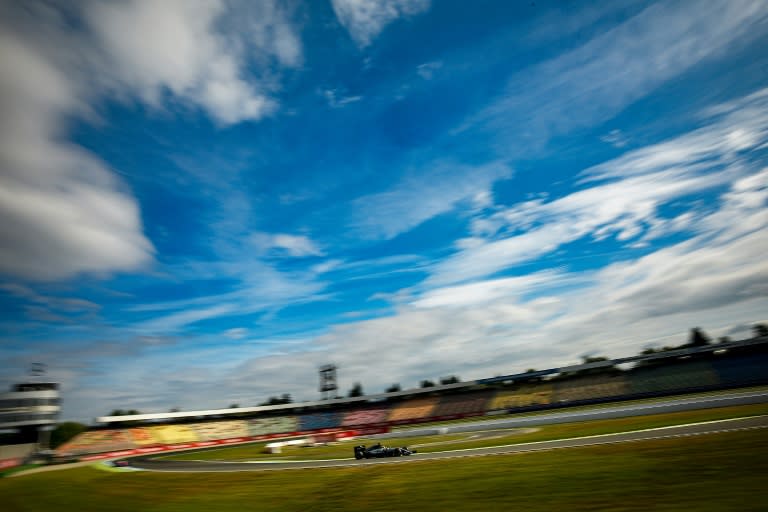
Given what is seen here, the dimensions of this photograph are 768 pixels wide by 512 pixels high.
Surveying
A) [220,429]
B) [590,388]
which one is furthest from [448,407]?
[220,429]

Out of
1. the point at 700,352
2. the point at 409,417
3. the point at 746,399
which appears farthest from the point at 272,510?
the point at 700,352

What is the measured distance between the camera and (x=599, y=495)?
13.5 m

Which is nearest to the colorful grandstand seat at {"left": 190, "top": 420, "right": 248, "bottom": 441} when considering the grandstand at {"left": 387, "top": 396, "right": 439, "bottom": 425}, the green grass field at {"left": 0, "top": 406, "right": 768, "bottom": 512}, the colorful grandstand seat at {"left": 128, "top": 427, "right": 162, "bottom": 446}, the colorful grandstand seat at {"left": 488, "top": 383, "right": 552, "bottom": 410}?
the colorful grandstand seat at {"left": 128, "top": 427, "right": 162, "bottom": 446}

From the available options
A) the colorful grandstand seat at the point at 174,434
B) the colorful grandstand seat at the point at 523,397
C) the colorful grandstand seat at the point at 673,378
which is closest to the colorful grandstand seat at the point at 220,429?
the colorful grandstand seat at the point at 174,434

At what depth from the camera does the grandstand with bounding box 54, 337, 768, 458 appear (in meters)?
64.1

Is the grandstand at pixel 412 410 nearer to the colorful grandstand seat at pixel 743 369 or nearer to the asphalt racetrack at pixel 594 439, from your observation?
the asphalt racetrack at pixel 594 439

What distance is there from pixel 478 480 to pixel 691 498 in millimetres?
8049

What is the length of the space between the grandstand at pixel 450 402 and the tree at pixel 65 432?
40104mm

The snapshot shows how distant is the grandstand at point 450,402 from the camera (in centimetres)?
6412

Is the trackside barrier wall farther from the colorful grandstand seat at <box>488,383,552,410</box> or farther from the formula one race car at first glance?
the formula one race car

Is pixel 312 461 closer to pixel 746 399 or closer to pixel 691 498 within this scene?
pixel 691 498

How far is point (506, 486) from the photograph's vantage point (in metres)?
16.2

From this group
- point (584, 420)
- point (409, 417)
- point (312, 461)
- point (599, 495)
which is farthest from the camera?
point (409, 417)

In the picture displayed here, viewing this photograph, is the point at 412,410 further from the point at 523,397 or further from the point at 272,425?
the point at 272,425
